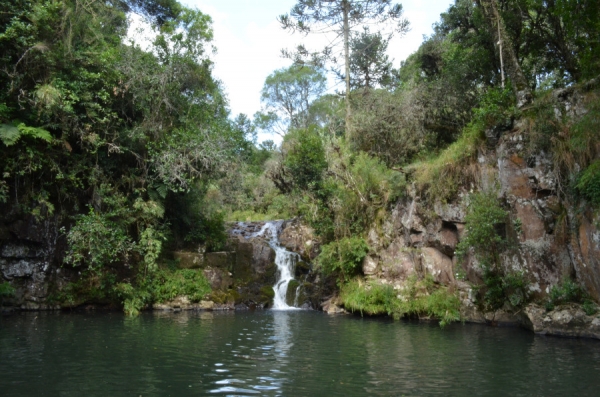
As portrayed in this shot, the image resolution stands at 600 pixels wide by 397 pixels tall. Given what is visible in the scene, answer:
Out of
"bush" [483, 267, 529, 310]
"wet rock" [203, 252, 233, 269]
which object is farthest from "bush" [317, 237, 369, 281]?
"bush" [483, 267, 529, 310]

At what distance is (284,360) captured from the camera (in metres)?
9.67

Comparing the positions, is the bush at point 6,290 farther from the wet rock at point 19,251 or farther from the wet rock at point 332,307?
the wet rock at point 332,307

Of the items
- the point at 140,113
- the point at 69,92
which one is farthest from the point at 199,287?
the point at 69,92

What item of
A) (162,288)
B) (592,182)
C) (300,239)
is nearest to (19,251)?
(162,288)

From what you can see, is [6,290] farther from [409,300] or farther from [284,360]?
[409,300]

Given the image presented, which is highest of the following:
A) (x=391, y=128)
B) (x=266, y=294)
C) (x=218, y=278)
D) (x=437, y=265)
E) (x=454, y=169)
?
(x=391, y=128)

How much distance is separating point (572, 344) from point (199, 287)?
1453 cm

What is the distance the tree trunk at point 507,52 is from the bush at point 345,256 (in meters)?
7.94

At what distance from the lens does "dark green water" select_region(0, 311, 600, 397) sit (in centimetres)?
745

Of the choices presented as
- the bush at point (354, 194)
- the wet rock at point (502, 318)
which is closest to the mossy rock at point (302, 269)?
the bush at point (354, 194)

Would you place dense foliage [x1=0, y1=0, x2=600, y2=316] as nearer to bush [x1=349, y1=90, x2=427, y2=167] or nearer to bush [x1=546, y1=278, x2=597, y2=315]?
bush [x1=349, y1=90, x2=427, y2=167]

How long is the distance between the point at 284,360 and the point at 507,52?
14359 mm

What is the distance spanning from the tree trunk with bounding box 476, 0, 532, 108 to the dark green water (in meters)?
7.94

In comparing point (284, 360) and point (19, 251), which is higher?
point (19, 251)
